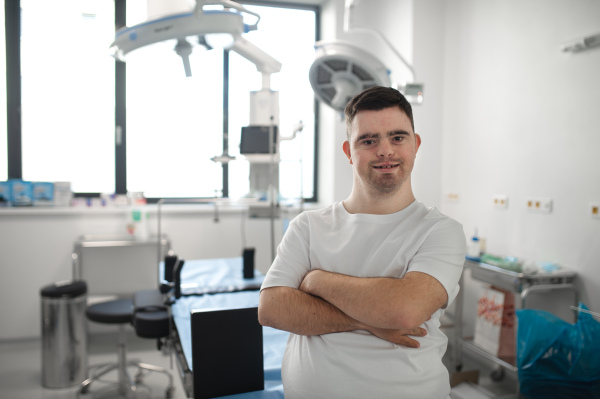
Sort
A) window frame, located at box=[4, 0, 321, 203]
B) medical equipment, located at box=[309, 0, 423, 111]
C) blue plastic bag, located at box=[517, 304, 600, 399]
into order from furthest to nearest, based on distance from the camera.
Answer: window frame, located at box=[4, 0, 321, 203]
medical equipment, located at box=[309, 0, 423, 111]
blue plastic bag, located at box=[517, 304, 600, 399]

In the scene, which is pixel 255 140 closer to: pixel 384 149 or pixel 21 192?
pixel 384 149

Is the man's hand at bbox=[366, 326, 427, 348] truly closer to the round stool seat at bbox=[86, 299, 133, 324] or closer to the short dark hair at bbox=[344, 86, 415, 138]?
the short dark hair at bbox=[344, 86, 415, 138]

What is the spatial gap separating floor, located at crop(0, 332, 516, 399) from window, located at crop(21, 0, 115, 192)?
1.28 meters

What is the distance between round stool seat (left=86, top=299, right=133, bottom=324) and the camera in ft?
8.09

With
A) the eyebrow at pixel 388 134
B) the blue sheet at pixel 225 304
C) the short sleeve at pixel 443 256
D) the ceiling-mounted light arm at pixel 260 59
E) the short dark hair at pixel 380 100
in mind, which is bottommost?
the blue sheet at pixel 225 304

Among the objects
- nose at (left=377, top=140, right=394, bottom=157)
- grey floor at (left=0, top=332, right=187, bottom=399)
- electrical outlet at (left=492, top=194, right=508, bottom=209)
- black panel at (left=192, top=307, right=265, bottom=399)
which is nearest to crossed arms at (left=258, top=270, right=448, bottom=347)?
black panel at (left=192, top=307, right=265, bottom=399)

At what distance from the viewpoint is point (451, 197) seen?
10.8 ft

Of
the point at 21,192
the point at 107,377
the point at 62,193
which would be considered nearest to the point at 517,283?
the point at 107,377

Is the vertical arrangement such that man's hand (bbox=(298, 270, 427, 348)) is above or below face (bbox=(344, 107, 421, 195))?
below

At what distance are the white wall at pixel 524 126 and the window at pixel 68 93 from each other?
279cm

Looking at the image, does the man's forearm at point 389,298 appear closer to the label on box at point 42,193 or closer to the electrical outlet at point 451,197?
the electrical outlet at point 451,197

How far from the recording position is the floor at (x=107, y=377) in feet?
8.39

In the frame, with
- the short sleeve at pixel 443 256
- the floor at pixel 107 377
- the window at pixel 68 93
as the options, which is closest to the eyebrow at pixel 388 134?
the short sleeve at pixel 443 256

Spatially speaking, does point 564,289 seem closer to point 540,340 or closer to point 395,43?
point 540,340
